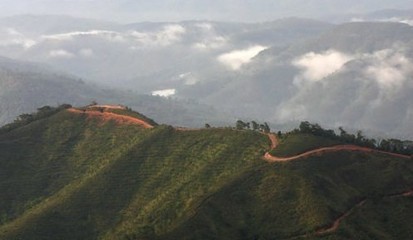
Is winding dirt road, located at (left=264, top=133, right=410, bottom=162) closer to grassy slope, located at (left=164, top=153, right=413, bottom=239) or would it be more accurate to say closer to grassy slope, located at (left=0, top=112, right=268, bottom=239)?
grassy slope, located at (left=164, top=153, right=413, bottom=239)

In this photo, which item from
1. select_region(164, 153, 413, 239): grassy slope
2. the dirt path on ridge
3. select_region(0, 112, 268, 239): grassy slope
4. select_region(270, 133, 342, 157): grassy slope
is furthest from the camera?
the dirt path on ridge

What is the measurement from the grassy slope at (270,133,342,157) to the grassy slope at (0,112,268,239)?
4.35 metres

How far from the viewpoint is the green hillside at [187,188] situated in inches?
3878

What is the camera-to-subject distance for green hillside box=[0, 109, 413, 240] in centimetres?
9850

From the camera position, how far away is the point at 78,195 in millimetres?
117875

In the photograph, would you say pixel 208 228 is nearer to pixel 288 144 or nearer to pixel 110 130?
pixel 288 144

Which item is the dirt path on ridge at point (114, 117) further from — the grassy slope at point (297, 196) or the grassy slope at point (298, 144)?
the grassy slope at point (297, 196)

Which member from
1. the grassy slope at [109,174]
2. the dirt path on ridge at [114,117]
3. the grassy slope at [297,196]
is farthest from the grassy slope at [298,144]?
the dirt path on ridge at [114,117]

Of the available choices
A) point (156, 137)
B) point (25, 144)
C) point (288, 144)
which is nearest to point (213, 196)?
point (288, 144)

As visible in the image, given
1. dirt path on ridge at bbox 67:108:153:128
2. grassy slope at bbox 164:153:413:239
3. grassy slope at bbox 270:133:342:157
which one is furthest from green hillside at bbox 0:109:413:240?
dirt path on ridge at bbox 67:108:153:128

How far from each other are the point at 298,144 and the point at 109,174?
121ft

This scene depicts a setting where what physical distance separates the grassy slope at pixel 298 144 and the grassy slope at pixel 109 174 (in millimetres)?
4346

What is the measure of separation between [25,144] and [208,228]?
6461cm

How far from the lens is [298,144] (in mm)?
120688
